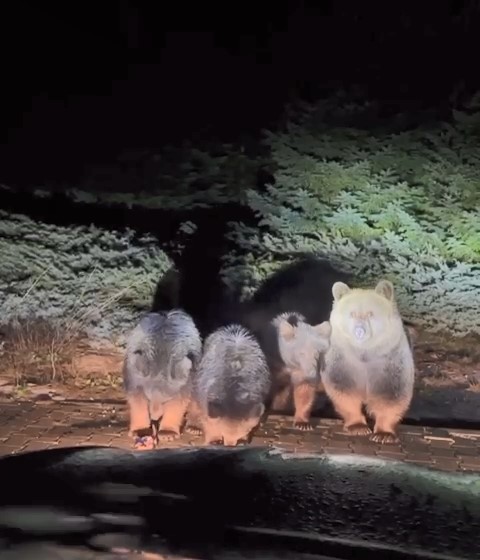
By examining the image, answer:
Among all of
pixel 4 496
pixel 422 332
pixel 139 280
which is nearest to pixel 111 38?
pixel 139 280

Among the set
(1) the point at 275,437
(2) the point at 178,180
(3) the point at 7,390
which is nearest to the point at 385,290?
(1) the point at 275,437

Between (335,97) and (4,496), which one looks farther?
(335,97)

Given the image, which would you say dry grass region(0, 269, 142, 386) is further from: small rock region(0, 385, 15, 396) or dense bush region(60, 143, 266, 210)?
dense bush region(60, 143, 266, 210)

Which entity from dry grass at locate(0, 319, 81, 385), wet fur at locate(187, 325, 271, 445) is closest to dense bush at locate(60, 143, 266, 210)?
dry grass at locate(0, 319, 81, 385)

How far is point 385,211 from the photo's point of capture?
32.5 ft

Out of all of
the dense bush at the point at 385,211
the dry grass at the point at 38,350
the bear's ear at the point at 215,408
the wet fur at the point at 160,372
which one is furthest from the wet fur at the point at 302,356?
the dense bush at the point at 385,211

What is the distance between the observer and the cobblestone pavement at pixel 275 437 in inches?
259

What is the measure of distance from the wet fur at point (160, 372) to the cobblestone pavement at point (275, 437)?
17 centimetres

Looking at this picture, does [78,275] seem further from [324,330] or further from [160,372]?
[324,330]

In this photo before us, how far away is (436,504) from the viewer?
18.8ft

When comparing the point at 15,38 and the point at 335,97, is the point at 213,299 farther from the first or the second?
the point at 15,38

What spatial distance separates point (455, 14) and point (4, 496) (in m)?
9.29

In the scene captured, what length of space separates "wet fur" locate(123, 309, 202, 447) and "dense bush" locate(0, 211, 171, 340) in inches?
99.4

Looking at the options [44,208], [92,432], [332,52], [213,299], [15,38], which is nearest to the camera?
[92,432]
